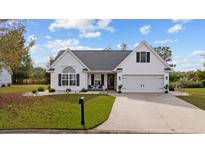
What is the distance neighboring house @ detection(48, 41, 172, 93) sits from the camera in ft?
70.1

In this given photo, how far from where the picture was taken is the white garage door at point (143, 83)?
2106 centimetres

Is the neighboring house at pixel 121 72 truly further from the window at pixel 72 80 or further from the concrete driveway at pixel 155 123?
the concrete driveway at pixel 155 123

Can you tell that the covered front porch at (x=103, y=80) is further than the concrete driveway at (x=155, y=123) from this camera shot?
Yes

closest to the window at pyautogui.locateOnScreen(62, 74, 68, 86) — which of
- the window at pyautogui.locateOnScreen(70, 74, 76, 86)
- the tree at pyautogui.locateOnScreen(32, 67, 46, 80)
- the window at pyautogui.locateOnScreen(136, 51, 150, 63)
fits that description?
the window at pyautogui.locateOnScreen(70, 74, 76, 86)

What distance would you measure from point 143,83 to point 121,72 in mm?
2102

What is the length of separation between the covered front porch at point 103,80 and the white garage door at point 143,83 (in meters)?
1.97

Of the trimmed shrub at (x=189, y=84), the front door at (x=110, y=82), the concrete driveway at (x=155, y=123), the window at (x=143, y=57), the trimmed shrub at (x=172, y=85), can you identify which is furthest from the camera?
the trimmed shrub at (x=189, y=84)

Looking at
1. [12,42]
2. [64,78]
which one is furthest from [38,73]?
[12,42]

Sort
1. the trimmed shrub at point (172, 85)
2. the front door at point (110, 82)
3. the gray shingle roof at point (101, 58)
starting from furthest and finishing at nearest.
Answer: the trimmed shrub at point (172, 85), the front door at point (110, 82), the gray shingle roof at point (101, 58)

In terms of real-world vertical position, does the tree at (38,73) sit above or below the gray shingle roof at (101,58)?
below

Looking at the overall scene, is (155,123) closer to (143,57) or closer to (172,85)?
(143,57)

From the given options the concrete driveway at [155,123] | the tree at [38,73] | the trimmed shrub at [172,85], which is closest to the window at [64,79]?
the tree at [38,73]

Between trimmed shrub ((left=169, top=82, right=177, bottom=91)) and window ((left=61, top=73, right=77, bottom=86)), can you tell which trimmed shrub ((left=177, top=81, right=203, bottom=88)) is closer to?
trimmed shrub ((left=169, top=82, right=177, bottom=91))
